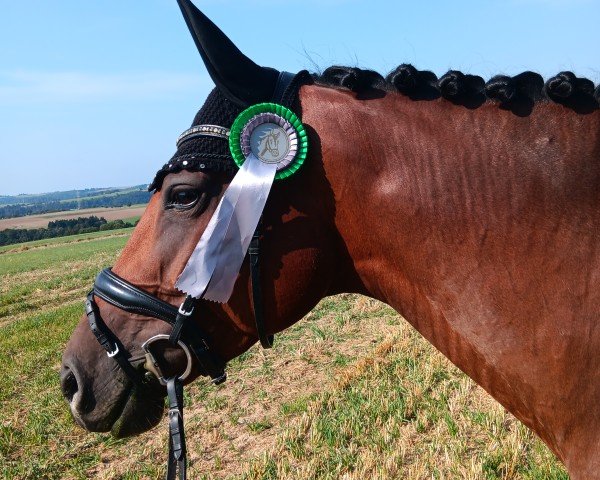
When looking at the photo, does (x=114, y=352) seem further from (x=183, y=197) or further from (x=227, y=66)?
(x=227, y=66)

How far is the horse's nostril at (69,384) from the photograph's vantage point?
2.21 metres

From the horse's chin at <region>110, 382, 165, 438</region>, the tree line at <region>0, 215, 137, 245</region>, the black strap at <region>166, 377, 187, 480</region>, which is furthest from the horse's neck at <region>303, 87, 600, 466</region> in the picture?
the tree line at <region>0, 215, 137, 245</region>

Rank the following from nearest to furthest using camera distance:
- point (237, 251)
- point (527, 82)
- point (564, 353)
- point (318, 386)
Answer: point (564, 353) < point (527, 82) < point (237, 251) < point (318, 386)

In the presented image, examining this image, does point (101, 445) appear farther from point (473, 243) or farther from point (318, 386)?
point (473, 243)

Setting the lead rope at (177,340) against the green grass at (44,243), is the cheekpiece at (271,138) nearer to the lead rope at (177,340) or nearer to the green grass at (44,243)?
the lead rope at (177,340)

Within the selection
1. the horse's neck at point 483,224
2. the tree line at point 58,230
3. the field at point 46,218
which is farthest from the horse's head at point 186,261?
the field at point 46,218

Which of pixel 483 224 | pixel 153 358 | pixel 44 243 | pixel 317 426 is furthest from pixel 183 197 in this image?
pixel 44 243

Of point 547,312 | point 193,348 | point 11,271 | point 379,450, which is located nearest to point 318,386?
point 379,450

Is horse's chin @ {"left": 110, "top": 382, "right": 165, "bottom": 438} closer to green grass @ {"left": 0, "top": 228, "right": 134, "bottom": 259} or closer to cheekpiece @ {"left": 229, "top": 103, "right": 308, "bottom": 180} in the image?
cheekpiece @ {"left": 229, "top": 103, "right": 308, "bottom": 180}

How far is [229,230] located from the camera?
1.98 meters

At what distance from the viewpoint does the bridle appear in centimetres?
204

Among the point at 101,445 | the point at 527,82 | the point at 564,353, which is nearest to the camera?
the point at 564,353

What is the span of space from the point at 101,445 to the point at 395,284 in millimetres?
4896

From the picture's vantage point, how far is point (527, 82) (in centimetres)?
186
